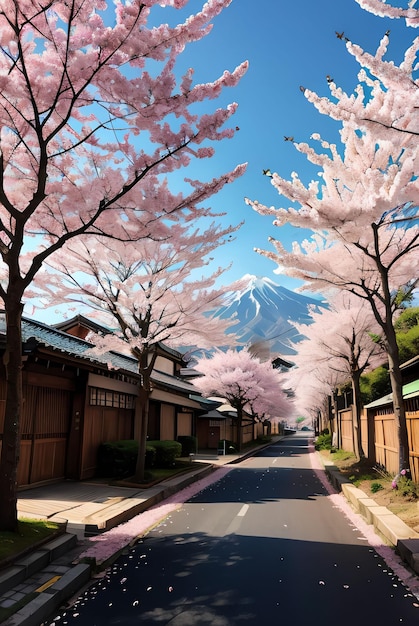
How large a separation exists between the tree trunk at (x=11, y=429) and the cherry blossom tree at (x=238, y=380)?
Answer: 99.0 ft

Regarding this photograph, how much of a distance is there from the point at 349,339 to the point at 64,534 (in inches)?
636

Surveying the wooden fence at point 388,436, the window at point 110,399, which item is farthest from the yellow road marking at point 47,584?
the window at point 110,399

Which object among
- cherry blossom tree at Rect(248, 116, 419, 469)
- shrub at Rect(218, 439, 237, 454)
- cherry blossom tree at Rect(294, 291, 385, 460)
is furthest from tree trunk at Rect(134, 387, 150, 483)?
shrub at Rect(218, 439, 237, 454)

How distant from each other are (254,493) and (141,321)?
651 centimetres

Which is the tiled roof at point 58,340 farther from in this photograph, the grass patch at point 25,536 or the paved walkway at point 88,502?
the grass patch at point 25,536

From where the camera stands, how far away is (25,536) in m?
5.81

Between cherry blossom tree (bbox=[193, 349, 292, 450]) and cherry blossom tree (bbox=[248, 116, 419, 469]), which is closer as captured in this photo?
cherry blossom tree (bbox=[248, 116, 419, 469])

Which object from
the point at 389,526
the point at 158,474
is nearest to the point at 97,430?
the point at 158,474

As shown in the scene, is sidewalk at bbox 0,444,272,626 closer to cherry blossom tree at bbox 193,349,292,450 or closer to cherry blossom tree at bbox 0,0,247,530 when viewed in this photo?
cherry blossom tree at bbox 0,0,247,530

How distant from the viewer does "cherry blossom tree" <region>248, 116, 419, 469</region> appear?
382 inches

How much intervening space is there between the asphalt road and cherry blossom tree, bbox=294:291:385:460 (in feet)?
35.1

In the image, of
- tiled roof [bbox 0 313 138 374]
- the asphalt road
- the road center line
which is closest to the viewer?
the asphalt road

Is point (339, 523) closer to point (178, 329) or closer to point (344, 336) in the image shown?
point (178, 329)

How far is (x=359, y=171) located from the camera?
36.8 ft
